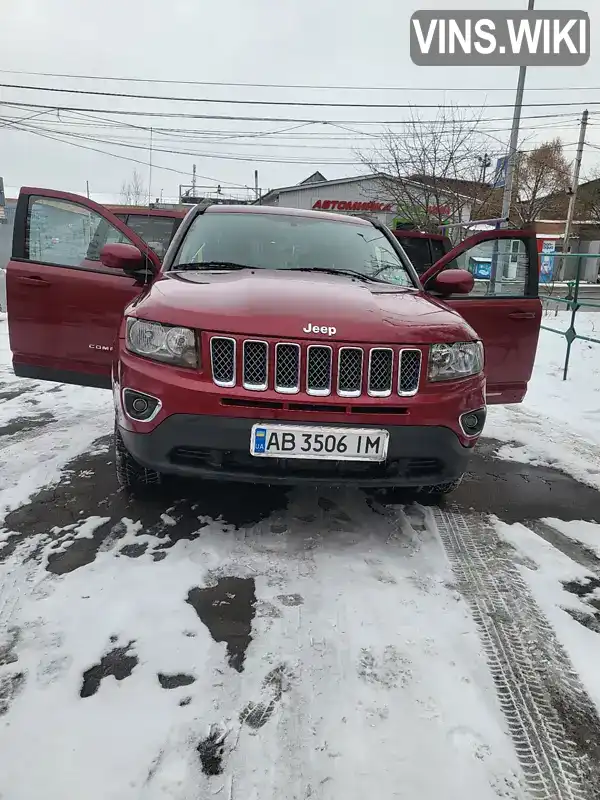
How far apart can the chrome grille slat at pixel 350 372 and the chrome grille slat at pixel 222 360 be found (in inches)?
18.1

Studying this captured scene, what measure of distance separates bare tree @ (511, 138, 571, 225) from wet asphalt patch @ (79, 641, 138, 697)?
3647 centimetres

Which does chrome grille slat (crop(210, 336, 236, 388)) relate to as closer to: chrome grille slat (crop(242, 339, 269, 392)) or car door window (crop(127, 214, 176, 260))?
chrome grille slat (crop(242, 339, 269, 392))

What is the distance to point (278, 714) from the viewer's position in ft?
5.59

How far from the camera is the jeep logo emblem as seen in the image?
2.40 m

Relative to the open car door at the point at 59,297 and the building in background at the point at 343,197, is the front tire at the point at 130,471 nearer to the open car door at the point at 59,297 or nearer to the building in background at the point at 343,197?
the open car door at the point at 59,297

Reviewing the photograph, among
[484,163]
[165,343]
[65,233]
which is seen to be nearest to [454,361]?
[165,343]

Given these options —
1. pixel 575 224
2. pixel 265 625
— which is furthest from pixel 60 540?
pixel 575 224

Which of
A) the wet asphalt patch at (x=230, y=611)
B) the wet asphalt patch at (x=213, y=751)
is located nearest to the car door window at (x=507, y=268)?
the wet asphalt patch at (x=230, y=611)

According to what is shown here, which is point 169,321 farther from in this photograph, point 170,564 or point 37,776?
point 37,776

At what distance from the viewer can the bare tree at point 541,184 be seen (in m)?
35.5

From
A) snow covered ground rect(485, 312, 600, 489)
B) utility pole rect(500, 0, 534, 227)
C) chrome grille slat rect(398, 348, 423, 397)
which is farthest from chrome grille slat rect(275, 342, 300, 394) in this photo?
utility pole rect(500, 0, 534, 227)

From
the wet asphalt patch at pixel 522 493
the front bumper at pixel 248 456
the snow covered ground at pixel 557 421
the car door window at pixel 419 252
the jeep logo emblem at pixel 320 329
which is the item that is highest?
the car door window at pixel 419 252

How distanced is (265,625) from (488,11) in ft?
48.7

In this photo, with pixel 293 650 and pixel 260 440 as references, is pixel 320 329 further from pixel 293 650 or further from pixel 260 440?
pixel 293 650
